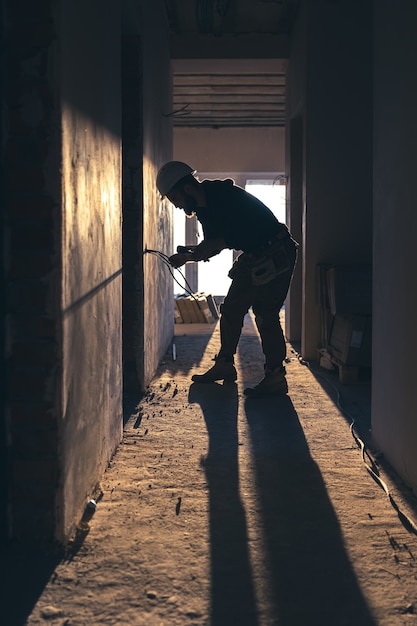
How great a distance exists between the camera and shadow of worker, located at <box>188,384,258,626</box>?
1.71 meters

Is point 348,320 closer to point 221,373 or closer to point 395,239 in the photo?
point 221,373

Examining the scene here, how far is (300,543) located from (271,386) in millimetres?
2167

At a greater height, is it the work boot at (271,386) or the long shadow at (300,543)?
the work boot at (271,386)

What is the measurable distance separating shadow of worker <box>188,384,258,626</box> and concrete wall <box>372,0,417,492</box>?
2.27ft

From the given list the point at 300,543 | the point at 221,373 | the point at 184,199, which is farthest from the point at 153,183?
the point at 300,543

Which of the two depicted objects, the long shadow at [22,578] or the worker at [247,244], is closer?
the long shadow at [22,578]

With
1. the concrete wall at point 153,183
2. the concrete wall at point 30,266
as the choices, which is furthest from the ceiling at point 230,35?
the concrete wall at point 30,266

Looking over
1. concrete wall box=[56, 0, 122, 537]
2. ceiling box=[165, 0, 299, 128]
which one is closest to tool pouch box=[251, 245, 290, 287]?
concrete wall box=[56, 0, 122, 537]

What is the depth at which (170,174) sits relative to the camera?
3.93 metres

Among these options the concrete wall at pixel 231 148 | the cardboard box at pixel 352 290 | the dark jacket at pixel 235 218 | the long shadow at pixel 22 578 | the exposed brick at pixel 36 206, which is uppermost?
the concrete wall at pixel 231 148

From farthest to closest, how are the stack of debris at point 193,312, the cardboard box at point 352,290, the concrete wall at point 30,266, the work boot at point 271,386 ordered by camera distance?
the stack of debris at point 193,312
the cardboard box at point 352,290
the work boot at point 271,386
the concrete wall at point 30,266

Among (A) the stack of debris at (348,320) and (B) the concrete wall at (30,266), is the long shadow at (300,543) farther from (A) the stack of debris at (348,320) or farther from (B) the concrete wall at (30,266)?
(A) the stack of debris at (348,320)

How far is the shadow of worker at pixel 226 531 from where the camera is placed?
5.61 feet

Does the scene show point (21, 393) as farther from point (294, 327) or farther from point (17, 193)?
point (294, 327)
